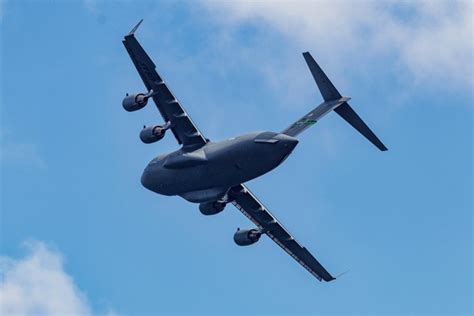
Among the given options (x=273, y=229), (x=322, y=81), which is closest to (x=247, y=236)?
(x=273, y=229)

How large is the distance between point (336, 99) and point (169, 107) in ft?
27.3

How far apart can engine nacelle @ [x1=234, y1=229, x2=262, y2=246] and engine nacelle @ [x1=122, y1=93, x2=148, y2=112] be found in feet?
35.4

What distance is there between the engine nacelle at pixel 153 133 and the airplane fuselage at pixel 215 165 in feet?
3.94

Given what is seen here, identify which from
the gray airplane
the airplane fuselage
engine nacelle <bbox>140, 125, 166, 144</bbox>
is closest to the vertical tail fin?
the gray airplane

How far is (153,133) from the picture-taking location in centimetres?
6266

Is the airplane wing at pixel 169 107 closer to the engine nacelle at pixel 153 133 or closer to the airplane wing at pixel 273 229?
the engine nacelle at pixel 153 133

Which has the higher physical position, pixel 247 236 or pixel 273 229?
pixel 273 229

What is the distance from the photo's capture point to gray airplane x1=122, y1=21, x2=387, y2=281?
2329 inches

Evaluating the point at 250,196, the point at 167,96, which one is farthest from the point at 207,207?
the point at 167,96

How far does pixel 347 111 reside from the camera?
6075 cm

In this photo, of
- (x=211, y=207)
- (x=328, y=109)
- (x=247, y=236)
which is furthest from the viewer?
(x=247, y=236)

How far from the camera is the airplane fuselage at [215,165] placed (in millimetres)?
58781

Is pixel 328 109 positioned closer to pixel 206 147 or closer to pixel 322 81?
pixel 322 81

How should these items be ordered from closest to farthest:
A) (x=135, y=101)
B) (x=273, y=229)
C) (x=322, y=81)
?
(x=322, y=81) < (x=135, y=101) < (x=273, y=229)
